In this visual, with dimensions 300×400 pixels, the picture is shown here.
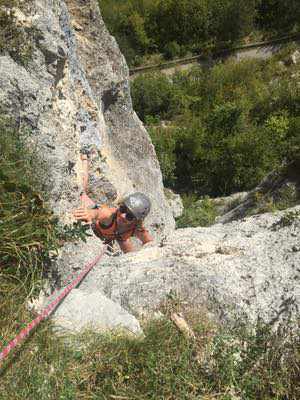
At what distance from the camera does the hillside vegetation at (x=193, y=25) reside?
2541 cm

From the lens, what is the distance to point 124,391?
98.9 inches

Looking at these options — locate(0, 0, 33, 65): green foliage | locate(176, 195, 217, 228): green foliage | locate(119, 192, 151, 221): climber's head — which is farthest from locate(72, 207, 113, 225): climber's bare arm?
locate(176, 195, 217, 228): green foliage

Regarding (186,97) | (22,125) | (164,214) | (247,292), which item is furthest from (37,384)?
(186,97)

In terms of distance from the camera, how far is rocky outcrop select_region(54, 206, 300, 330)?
132 inches

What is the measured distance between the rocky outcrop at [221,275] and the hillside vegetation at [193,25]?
78.6ft

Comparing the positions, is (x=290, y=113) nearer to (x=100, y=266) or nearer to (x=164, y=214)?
(x=164, y=214)

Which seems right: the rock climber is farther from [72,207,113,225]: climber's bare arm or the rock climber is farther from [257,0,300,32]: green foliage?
[257,0,300,32]: green foliage

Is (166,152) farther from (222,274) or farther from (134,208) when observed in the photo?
(222,274)

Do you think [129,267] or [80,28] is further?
[80,28]

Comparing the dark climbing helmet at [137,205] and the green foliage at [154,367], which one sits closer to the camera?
the green foliage at [154,367]

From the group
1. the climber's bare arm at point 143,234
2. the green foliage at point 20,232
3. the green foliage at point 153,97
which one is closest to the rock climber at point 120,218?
the climber's bare arm at point 143,234

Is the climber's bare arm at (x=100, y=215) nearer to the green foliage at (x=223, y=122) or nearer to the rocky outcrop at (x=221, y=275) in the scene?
the rocky outcrop at (x=221, y=275)

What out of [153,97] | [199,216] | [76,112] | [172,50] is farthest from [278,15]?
[76,112]

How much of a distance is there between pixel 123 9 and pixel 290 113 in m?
18.3
